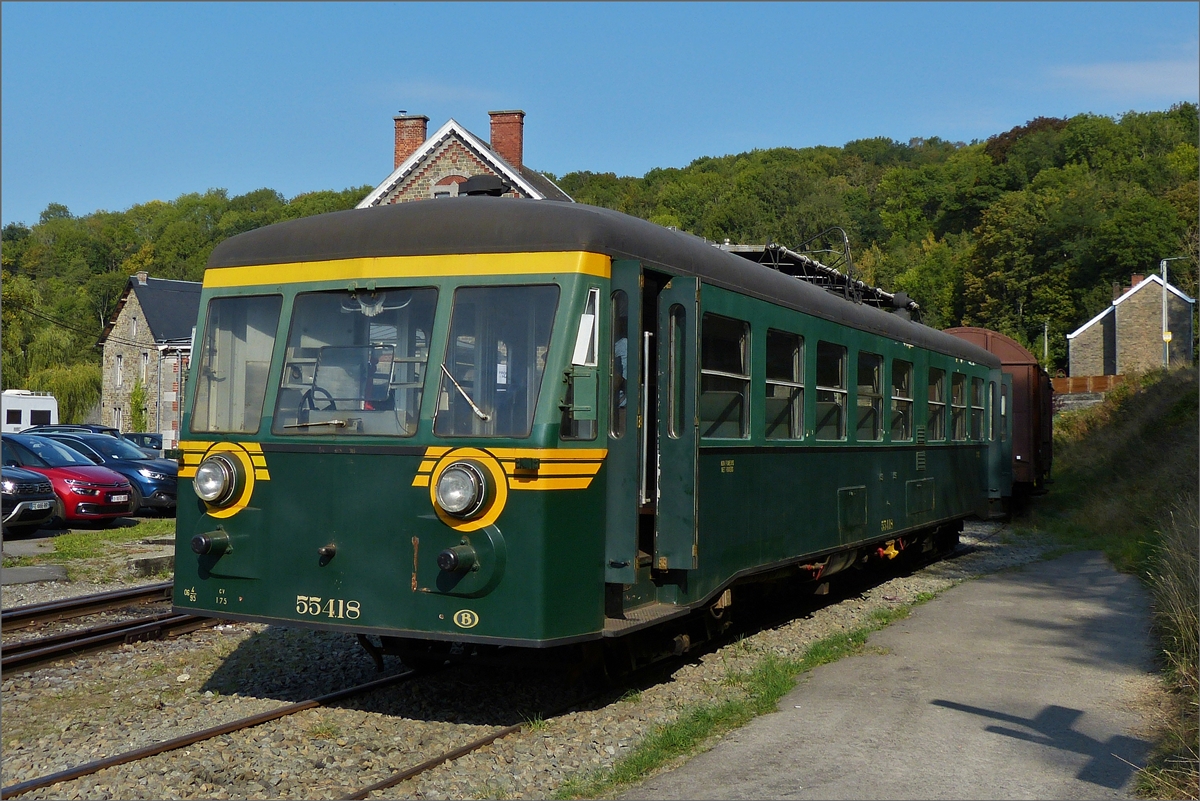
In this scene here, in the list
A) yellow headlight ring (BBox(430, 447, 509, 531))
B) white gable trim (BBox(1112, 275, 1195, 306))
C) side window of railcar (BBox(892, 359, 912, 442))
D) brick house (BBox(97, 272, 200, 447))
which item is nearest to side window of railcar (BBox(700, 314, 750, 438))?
yellow headlight ring (BBox(430, 447, 509, 531))

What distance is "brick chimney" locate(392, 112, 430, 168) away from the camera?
3838 centimetres

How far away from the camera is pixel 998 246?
277ft

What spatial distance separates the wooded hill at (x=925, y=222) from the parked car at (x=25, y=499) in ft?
148

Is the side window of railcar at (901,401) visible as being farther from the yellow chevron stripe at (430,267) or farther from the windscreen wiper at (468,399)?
the windscreen wiper at (468,399)

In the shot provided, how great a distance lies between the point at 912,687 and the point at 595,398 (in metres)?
3.50

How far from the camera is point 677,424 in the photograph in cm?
742

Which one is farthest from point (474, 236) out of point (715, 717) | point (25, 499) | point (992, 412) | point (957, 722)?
point (25, 499)

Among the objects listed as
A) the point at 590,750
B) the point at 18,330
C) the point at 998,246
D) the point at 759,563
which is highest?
the point at 998,246

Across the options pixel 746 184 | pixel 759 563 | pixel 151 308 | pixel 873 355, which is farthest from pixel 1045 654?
pixel 746 184

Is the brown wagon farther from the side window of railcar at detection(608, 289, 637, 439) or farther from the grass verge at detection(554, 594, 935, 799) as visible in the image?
the side window of railcar at detection(608, 289, 637, 439)

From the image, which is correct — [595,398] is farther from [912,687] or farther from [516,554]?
[912,687]

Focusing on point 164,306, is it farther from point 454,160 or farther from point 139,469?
point 139,469

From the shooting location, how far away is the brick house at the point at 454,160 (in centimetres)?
3481

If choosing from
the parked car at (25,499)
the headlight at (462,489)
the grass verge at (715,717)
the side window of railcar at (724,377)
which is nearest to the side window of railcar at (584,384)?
the headlight at (462,489)
